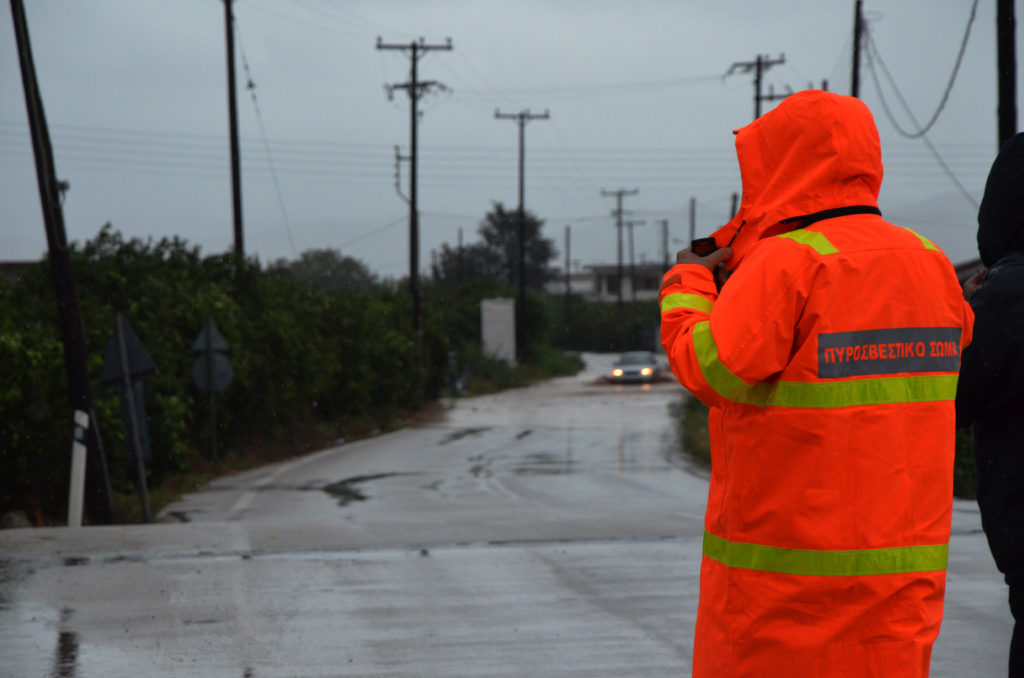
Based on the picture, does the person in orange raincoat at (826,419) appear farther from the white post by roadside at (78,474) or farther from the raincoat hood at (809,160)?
the white post by roadside at (78,474)

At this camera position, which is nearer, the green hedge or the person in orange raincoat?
the person in orange raincoat

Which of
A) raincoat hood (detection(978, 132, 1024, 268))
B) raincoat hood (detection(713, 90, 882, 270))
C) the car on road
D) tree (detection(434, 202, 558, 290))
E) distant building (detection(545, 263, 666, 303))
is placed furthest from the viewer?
distant building (detection(545, 263, 666, 303))

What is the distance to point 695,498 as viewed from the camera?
15.5 m

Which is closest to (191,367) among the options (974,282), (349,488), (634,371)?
(349,488)

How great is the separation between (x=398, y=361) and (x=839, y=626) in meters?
30.9

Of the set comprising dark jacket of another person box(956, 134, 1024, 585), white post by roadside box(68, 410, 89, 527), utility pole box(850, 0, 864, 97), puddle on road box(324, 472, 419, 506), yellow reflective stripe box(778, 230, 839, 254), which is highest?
utility pole box(850, 0, 864, 97)

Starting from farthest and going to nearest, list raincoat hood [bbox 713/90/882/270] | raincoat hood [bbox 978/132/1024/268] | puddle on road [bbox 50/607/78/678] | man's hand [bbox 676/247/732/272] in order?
puddle on road [bbox 50/607/78/678]
raincoat hood [bbox 978/132/1024/268]
man's hand [bbox 676/247/732/272]
raincoat hood [bbox 713/90/882/270]

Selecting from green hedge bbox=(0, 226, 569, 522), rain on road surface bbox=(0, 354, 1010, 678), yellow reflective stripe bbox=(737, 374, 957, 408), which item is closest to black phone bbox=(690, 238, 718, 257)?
yellow reflective stripe bbox=(737, 374, 957, 408)

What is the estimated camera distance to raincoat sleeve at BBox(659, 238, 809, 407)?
254cm

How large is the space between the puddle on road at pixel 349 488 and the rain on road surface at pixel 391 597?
177 cm

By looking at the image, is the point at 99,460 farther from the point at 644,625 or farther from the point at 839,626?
the point at 839,626

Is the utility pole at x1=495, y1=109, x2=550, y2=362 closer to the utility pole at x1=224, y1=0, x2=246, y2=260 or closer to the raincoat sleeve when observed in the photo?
the utility pole at x1=224, y1=0, x2=246, y2=260

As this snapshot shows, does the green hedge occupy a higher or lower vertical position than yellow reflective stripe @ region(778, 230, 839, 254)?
lower

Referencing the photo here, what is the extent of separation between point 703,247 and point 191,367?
61.5 feet
